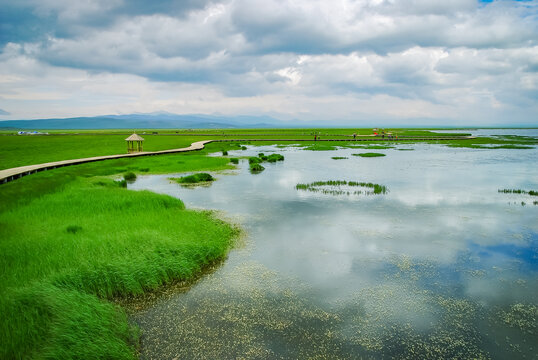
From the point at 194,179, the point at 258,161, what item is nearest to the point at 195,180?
the point at 194,179

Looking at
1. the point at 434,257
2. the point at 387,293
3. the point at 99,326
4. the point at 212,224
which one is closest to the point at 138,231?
the point at 212,224

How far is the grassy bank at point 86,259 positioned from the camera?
6.88 meters

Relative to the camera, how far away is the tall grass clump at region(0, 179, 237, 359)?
22.5 ft

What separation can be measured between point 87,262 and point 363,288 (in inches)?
316

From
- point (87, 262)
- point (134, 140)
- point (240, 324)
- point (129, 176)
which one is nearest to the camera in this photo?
point (240, 324)

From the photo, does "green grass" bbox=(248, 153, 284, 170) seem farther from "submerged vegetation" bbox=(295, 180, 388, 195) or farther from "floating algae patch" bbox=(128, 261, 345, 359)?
"floating algae patch" bbox=(128, 261, 345, 359)

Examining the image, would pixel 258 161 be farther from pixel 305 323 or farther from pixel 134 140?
pixel 305 323

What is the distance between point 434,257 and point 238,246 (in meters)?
7.24

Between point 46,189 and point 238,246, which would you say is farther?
point 46,189

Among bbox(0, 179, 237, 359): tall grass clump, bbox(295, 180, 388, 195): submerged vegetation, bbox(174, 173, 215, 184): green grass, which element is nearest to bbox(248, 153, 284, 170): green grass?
bbox(174, 173, 215, 184): green grass

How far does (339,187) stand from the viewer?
25109 millimetres

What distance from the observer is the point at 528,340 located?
7.59m

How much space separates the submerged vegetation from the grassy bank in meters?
9.47

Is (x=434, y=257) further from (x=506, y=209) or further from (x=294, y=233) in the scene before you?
(x=506, y=209)
